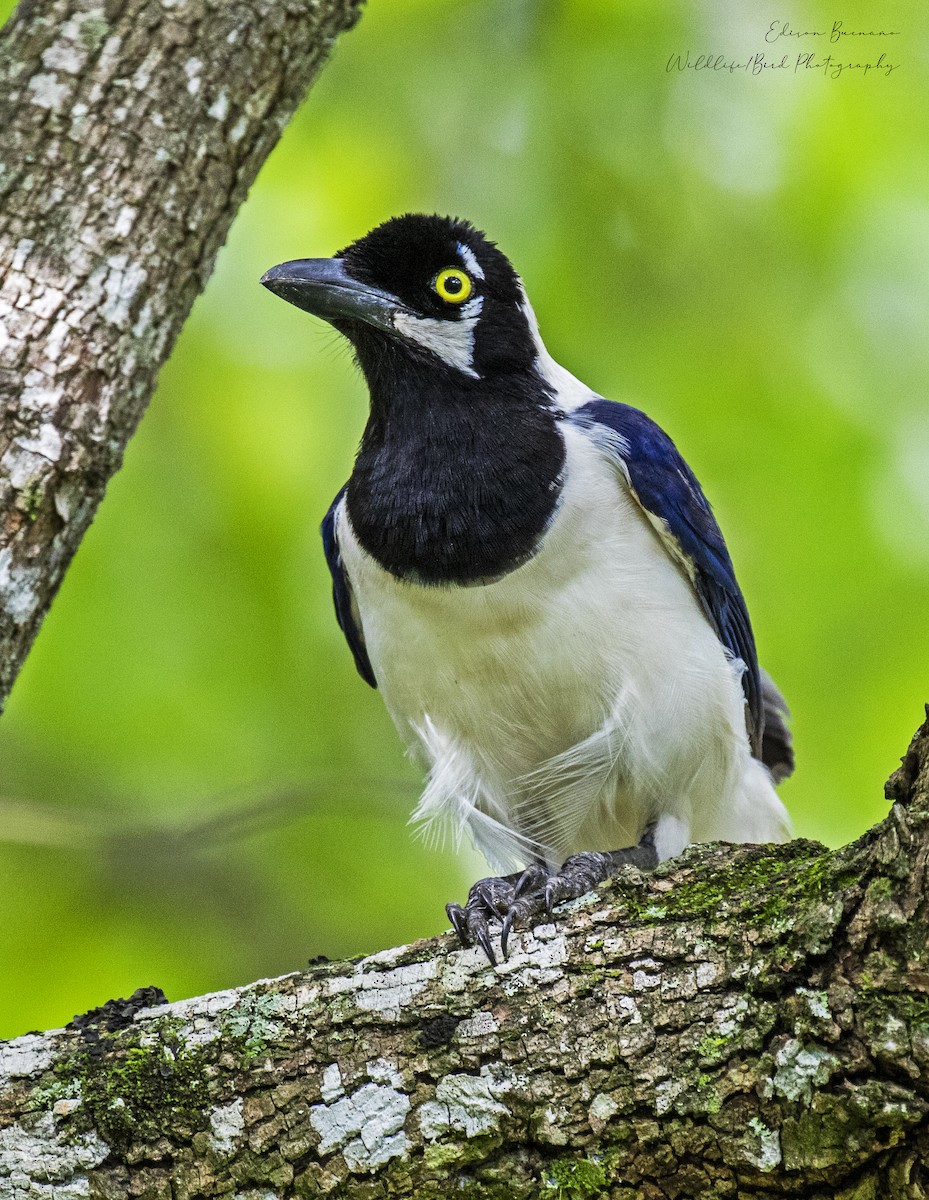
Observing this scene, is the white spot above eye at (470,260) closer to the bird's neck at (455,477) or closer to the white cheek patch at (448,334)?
the white cheek patch at (448,334)

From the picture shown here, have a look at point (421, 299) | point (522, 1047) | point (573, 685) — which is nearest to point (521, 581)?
point (573, 685)

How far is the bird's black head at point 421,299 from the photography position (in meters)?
5.67

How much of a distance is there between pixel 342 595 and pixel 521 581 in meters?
1.50

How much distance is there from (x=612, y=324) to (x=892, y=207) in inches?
69.3

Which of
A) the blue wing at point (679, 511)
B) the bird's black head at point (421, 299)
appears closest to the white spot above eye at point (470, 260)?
the bird's black head at point (421, 299)

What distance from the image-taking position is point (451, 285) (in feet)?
19.0

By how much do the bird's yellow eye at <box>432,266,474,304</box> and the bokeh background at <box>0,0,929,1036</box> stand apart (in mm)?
2482

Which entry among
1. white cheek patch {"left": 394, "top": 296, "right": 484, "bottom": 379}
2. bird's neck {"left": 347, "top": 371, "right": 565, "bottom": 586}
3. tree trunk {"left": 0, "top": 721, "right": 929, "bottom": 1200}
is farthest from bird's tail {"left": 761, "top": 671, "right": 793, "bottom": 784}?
tree trunk {"left": 0, "top": 721, "right": 929, "bottom": 1200}

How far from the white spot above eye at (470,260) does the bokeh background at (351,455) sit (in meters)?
2.43

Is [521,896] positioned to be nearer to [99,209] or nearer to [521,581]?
[521,581]

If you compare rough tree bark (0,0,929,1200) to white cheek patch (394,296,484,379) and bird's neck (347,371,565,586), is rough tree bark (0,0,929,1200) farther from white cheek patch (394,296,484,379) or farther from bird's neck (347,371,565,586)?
white cheek patch (394,296,484,379)

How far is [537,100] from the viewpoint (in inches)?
343

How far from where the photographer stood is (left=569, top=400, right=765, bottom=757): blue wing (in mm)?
5566

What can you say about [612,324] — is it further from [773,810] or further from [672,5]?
[773,810]
